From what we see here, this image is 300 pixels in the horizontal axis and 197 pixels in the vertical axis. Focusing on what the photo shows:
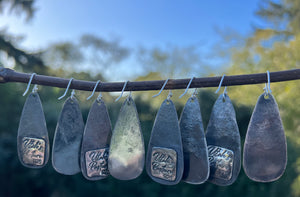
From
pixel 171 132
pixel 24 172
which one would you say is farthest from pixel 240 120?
pixel 24 172

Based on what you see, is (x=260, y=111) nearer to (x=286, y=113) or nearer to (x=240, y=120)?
(x=240, y=120)

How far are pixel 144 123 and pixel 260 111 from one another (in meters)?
1.62

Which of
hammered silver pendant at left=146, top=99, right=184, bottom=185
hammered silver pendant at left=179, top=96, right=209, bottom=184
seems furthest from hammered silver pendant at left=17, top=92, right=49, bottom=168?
hammered silver pendant at left=179, top=96, right=209, bottom=184

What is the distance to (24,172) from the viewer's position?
8.13 ft

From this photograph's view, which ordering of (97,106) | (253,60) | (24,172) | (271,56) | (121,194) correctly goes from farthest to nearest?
(253,60)
(271,56)
(24,172)
(121,194)
(97,106)

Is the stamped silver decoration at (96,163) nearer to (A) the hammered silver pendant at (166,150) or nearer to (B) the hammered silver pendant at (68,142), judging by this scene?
(B) the hammered silver pendant at (68,142)

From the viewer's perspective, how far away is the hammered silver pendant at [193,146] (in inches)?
31.9

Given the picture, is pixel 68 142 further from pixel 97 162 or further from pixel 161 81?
pixel 161 81

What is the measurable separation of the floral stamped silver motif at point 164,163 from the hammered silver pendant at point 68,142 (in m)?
0.27

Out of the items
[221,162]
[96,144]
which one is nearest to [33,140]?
[96,144]

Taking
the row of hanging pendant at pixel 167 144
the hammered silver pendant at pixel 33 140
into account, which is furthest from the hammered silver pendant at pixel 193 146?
the hammered silver pendant at pixel 33 140

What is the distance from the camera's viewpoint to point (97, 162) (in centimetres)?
89

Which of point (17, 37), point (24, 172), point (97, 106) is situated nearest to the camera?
point (97, 106)

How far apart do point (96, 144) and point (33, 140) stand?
228 millimetres
